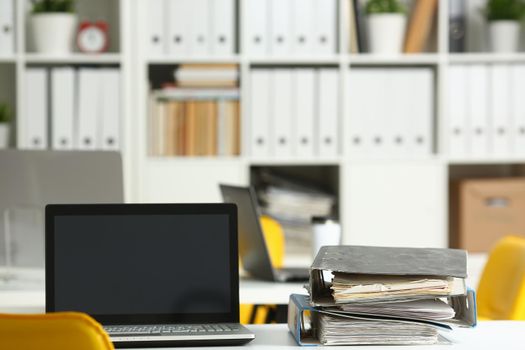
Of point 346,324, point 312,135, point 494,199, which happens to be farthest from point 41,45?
point 346,324

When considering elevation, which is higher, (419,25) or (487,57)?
(419,25)

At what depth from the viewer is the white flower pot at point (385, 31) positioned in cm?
385

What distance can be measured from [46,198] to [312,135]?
158 cm

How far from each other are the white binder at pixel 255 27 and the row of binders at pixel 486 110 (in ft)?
2.65

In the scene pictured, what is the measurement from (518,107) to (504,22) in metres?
0.38

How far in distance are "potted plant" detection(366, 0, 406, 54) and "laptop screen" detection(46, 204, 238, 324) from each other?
2254 millimetres

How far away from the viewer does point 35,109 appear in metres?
3.74

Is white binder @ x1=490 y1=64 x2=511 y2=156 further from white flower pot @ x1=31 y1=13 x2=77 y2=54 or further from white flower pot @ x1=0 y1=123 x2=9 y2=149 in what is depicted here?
white flower pot @ x1=0 y1=123 x2=9 y2=149

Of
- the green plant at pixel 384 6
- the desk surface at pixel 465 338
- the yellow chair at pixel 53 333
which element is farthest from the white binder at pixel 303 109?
the yellow chair at pixel 53 333

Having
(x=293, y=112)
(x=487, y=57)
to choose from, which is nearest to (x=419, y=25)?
(x=487, y=57)

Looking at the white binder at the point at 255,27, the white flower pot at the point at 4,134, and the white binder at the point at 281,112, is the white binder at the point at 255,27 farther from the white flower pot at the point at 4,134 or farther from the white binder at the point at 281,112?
the white flower pot at the point at 4,134

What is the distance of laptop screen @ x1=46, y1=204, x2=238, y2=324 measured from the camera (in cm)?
174

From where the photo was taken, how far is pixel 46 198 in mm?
2506

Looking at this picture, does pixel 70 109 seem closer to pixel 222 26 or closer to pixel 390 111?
pixel 222 26
